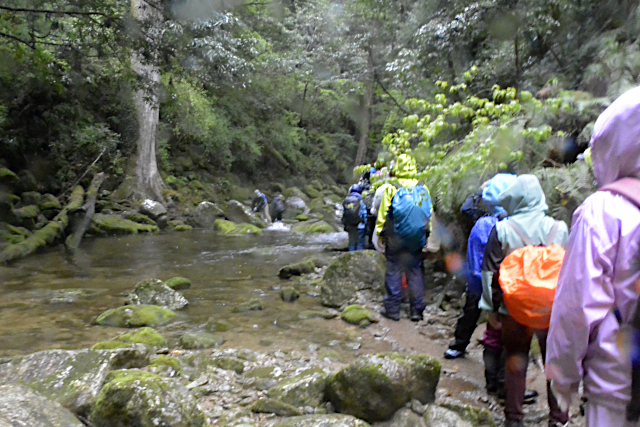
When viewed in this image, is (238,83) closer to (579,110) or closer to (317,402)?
(579,110)

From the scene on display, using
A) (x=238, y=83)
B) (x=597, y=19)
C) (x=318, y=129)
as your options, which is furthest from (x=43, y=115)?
(x=318, y=129)

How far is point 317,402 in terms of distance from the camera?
4020 millimetres

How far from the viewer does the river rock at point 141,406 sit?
3.28m

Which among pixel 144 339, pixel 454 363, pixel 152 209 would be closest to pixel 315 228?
pixel 152 209

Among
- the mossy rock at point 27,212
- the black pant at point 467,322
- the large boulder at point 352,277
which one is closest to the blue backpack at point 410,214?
the black pant at point 467,322

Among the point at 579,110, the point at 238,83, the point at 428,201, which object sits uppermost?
the point at 238,83

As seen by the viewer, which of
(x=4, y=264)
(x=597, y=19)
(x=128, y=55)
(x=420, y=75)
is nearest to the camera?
(x=597, y=19)

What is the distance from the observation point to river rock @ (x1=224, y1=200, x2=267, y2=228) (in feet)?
66.6

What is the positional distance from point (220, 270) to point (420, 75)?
6838 mm

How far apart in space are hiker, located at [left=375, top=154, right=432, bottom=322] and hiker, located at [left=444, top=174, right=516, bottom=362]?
139 centimetres

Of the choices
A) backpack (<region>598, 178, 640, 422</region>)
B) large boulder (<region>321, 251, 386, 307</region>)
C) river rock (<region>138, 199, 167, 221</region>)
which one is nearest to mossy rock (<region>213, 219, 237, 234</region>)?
river rock (<region>138, 199, 167, 221</region>)

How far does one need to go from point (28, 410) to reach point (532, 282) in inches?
121

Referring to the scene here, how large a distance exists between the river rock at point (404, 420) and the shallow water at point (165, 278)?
1.88 metres

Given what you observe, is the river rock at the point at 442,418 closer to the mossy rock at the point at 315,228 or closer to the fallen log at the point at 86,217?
the fallen log at the point at 86,217
